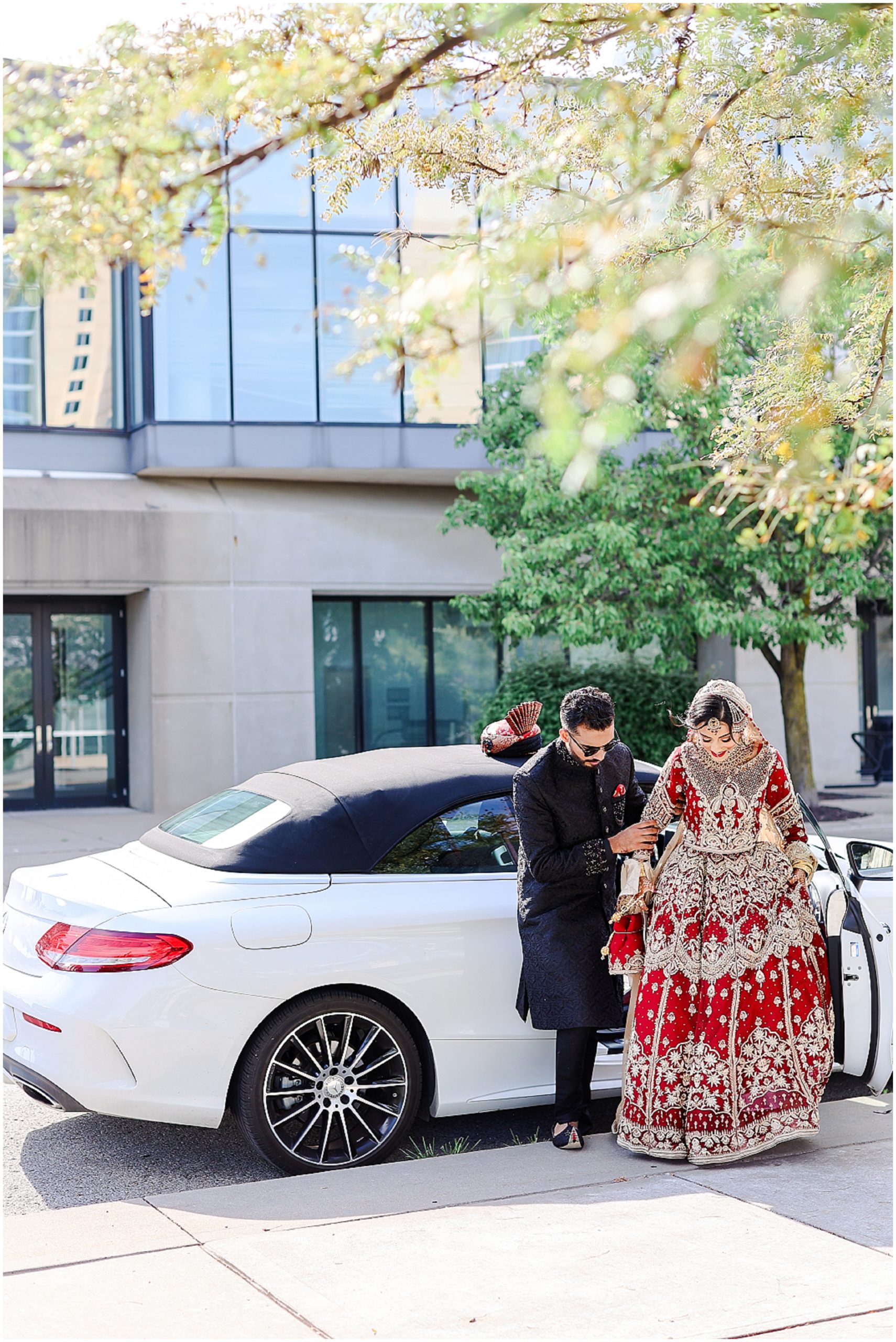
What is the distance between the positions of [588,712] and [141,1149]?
254 cm

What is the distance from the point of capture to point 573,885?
519cm

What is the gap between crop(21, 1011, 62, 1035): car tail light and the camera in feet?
16.4

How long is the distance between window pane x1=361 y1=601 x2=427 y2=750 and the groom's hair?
48.3 feet

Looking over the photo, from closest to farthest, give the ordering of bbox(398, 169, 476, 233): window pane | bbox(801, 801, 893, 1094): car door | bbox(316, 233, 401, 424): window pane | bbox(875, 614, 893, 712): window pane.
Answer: bbox(801, 801, 893, 1094): car door, bbox(398, 169, 476, 233): window pane, bbox(316, 233, 401, 424): window pane, bbox(875, 614, 893, 712): window pane

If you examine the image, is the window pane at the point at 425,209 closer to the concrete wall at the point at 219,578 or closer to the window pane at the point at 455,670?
the concrete wall at the point at 219,578

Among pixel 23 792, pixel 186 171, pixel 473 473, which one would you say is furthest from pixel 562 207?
pixel 23 792

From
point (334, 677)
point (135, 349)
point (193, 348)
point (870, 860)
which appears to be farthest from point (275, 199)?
point (870, 860)

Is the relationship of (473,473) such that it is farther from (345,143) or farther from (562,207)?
(562,207)

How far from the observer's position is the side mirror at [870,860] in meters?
5.66

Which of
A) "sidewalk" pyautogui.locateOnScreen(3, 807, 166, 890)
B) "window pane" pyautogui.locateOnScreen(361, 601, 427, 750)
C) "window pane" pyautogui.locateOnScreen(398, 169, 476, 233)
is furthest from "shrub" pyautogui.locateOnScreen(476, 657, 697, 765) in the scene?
"window pane" pyautogui.locateOnScreen(398, 169, 476, 233)

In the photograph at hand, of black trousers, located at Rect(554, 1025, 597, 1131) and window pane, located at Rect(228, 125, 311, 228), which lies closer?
black trousers, located at Rect(554, 1025, 597, 1131)

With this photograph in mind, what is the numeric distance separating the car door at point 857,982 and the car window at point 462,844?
1186 millimetres

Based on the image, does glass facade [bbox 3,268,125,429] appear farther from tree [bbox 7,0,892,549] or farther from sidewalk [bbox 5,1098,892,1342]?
sidewalk [bbox 5,1098,892,1342]

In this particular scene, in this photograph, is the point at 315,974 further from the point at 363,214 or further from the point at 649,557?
the point at 363,214
